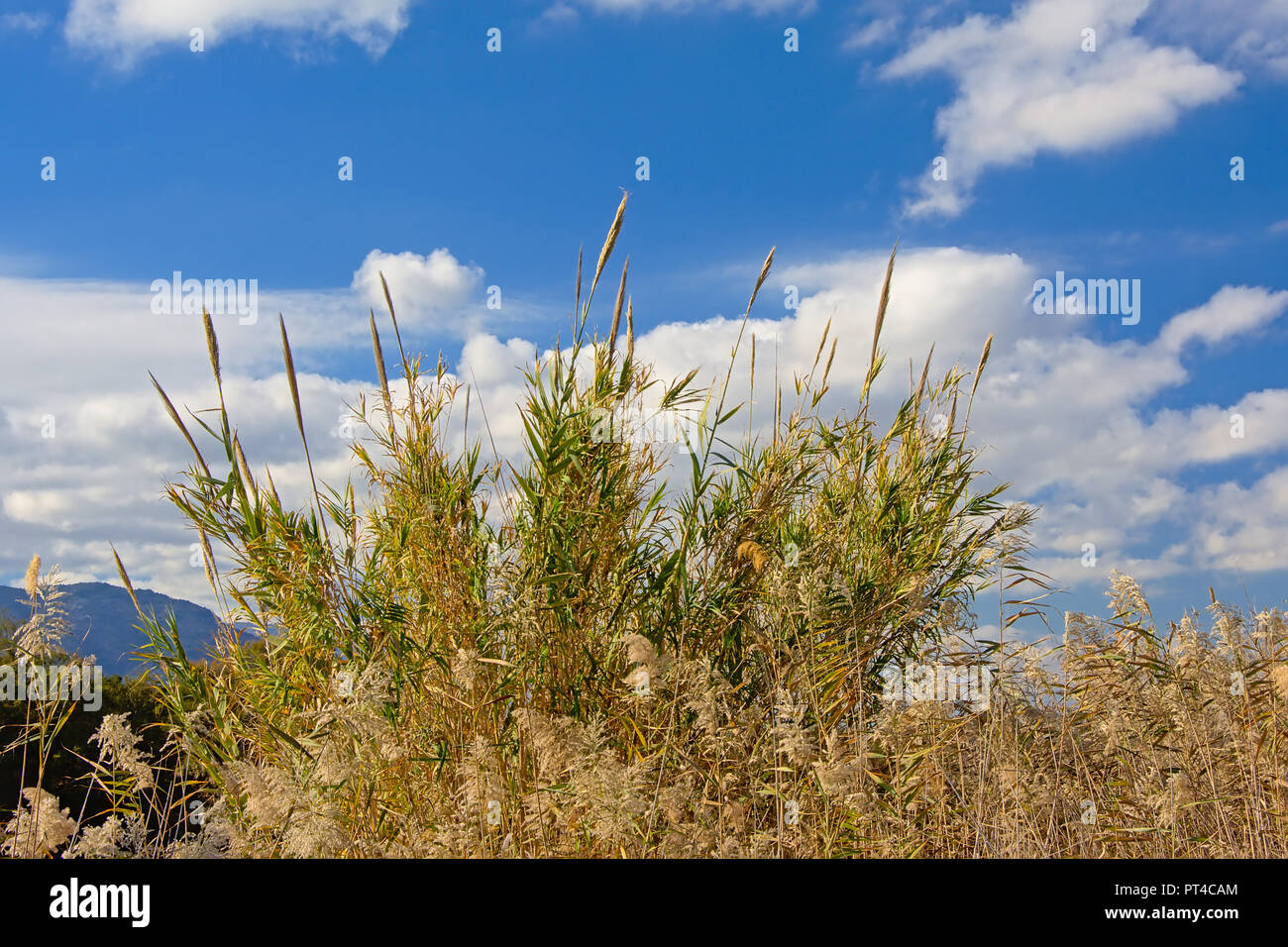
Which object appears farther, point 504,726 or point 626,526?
point 626,526

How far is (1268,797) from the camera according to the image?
11.3 ft

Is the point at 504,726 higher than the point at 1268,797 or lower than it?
higher

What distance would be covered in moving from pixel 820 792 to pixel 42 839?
2478 mm
